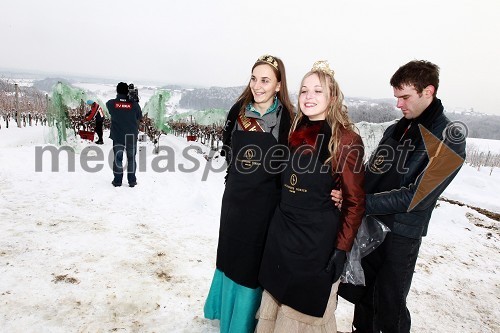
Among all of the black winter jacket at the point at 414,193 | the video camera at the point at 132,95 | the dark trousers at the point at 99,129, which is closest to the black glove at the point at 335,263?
the black winter jacket at the point at 414,193

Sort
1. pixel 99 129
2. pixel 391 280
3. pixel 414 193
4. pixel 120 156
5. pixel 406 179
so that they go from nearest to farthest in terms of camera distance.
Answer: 1. pixel 414 193
2. pixel 406 179
3. pixel 391 280
4. pixel 120 156
5. pixel 99 129

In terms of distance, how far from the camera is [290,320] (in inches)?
76.4

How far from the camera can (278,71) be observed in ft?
7.61

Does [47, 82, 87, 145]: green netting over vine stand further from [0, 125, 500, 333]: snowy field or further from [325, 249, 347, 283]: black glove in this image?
[325, 249, 347, 283]: black glove

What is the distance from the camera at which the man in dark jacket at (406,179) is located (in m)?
1.99

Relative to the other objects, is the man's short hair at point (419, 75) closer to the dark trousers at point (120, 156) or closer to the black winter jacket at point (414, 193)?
the black winter jacket at point (414, 193)

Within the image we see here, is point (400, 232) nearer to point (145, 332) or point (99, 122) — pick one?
point (145, 332)

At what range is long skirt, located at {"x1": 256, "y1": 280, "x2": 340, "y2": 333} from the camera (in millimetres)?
1923

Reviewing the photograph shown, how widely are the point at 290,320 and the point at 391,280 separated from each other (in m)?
0.89

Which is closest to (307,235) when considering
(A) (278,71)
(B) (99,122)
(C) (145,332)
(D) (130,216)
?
(A) (278,71)

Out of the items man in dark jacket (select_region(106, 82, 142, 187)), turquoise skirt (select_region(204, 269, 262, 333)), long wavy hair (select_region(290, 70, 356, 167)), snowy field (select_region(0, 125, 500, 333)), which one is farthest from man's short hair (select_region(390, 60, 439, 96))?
man in dark jacket (select_region(106, 82, 142, 187))

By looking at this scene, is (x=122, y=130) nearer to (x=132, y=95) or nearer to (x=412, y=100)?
(x=132, y=95)

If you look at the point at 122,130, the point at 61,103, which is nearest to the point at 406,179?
the point at 122,130

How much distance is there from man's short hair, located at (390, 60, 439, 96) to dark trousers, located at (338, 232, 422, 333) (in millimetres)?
1131
